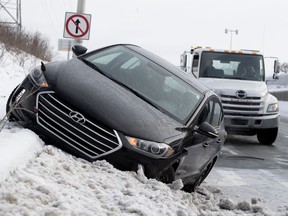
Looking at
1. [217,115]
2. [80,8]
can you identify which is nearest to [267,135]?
[217,115]

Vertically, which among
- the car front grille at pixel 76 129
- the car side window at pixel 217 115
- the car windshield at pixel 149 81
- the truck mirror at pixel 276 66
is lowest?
the truck mirror at pixel 276 66

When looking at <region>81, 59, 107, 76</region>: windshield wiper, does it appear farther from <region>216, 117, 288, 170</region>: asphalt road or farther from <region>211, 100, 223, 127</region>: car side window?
<region>216, 117, 288, 170</region>: asphalt road

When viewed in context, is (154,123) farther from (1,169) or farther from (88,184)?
(1,169)

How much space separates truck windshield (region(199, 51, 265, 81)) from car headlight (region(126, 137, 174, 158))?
8.08 meters

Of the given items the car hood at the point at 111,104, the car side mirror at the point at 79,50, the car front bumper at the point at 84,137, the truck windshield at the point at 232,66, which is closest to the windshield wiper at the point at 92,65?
the car hood at the point at 111,104

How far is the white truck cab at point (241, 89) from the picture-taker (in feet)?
37.6

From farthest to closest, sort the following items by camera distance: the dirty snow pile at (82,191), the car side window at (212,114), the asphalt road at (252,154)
Result: the asphalt road at (252,154) < the car side window at (212,114) < the dirty snow pile at (82,191)

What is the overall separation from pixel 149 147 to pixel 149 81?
1446 mm

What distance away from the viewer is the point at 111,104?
16.6 feet

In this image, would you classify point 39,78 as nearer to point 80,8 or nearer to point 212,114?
point 212,114

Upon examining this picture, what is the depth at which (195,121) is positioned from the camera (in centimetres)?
556

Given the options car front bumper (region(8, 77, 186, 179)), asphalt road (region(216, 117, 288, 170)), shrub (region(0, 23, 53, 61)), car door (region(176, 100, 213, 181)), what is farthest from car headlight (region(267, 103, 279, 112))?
shrub (region(0, 23, 53, 61))

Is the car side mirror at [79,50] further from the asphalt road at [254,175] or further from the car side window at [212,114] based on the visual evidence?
the asphalt road at [254,175]

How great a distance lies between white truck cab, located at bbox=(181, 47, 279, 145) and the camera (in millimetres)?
11453
